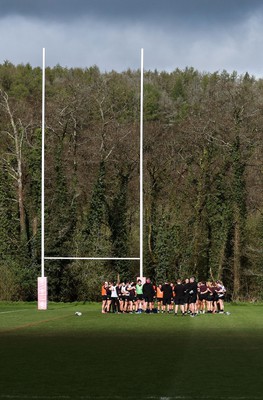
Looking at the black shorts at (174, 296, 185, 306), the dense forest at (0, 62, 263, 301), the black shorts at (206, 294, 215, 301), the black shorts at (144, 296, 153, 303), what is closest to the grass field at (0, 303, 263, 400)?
the black shorts at (174, 296, 185, 306)

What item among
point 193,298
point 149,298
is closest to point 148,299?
point 149,298

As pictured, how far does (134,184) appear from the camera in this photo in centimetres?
7444

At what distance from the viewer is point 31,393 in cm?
→ 1375

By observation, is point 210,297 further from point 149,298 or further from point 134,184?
point 134,184

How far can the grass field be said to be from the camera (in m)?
14.0

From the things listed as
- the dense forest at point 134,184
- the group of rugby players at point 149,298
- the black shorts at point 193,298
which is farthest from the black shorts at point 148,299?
the dense forest at point 134,184

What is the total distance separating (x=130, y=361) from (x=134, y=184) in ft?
185

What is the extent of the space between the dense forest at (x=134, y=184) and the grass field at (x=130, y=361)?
35737 millimetres

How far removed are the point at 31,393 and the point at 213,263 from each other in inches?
2264

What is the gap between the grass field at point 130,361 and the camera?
14.0 m

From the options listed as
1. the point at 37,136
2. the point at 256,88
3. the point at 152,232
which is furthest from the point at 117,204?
the point at 256,88

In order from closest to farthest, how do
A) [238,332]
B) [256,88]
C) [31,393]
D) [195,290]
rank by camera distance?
[31,393]
[238,332]
[195,290]
[256,88]

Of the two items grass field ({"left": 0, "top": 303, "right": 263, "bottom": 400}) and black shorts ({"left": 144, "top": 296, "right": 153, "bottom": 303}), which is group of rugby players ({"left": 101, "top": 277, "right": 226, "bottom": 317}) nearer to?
black shorts ({"left": 144, "top": 296, "right": 153, "bottom": 303})

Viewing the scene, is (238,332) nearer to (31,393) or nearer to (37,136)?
(31,393)
